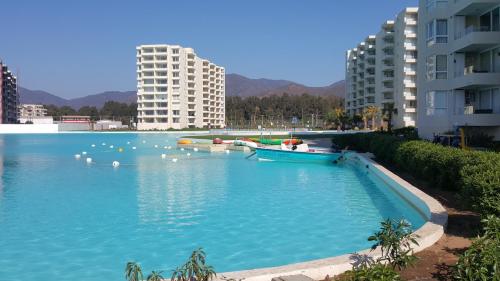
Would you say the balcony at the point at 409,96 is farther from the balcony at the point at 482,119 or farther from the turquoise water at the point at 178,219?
the turquoise water at the point at 178,219

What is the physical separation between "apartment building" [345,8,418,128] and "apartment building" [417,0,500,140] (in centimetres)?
3912

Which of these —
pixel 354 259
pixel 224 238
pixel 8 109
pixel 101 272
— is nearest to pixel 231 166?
pixel 224 238

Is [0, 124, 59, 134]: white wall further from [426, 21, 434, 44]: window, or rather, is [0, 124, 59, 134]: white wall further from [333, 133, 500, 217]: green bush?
[333, 133, 500, 217]: green bush

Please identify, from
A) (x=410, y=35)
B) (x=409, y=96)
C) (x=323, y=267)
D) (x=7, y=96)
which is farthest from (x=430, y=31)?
(x=7, y=96)

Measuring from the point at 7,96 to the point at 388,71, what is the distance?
105386mm

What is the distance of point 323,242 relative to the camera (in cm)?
1104

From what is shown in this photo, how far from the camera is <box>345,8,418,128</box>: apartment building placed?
73.6 m

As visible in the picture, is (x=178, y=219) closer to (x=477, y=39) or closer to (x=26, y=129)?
(x=477, y=39)

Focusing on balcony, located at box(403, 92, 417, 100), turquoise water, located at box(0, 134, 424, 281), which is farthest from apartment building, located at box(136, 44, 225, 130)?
turquoise water, located at box(0, 134, 424, 281)

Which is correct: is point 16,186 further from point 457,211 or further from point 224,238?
point 457,211

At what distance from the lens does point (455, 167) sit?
12898mm

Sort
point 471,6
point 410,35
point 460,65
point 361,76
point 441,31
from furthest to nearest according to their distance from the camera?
1. point 361,76
2. point 410,35
3. point 441,31
4. point 460,65
5. point 471,6

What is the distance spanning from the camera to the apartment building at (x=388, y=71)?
73.6 meters

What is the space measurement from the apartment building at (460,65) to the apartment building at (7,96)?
121 metres
